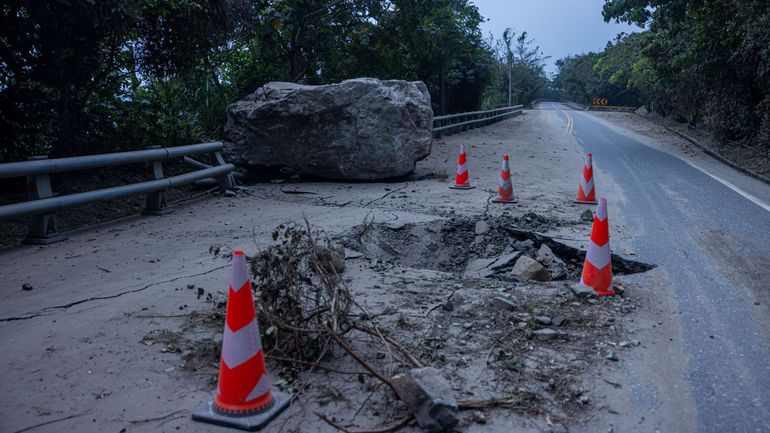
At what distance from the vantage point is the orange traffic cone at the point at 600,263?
16.4 feet

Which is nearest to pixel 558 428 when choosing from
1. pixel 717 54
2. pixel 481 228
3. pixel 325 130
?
pixel 481 228

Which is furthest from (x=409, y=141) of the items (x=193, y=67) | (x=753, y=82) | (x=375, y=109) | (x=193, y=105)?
(x=753, y=82)

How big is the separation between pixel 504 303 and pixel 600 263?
1.07 metres

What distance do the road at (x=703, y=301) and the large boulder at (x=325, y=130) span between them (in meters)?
3.80

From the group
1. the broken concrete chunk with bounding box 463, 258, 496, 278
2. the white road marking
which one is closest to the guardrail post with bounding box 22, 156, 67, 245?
the broken concrete chunk with bounding box 463, 258, 496, 278

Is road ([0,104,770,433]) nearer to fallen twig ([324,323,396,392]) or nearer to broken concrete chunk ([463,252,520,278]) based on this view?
fallen twig ([324,323,396,392])

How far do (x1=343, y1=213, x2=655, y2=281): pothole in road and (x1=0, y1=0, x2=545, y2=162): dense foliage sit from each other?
14.4ft

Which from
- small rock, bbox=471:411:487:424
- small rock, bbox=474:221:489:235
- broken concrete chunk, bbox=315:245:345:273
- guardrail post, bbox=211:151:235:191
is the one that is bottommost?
small rock, bbox=471:411:487:424

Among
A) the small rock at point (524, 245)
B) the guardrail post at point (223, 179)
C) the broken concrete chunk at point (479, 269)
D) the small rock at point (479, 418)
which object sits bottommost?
the broken concrete chunk at point (479, 269)

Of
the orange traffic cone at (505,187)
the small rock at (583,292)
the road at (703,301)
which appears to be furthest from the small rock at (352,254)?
the orange traffic cone at (505,187)

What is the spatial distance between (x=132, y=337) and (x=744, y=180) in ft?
39.5

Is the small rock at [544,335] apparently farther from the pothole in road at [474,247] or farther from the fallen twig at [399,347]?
the pothole in road at [474,247]

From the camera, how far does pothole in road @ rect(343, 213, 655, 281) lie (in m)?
6.01

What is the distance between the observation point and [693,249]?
21.0 ft
